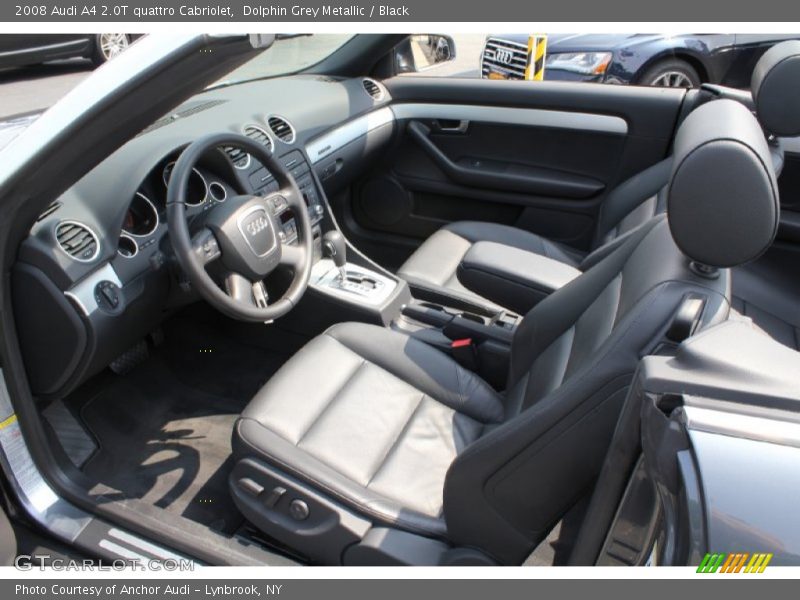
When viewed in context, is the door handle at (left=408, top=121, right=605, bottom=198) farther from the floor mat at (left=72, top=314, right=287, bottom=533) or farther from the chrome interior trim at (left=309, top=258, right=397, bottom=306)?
the floor mat at (left=72, top=314, right=287, bottom=533)

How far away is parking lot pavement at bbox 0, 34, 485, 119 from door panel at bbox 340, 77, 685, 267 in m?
0.35

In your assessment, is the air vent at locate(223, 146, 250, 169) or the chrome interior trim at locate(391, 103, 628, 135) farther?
the chrome interior trim at locate(391, 103, 628, 135)

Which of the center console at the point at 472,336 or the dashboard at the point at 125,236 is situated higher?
the dashboard at the point at 125,236

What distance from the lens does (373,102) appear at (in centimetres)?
286

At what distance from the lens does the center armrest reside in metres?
1.93

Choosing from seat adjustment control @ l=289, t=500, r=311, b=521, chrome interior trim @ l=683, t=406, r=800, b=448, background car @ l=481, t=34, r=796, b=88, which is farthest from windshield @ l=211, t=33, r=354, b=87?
chrome interior trim @ l=683, t=406, r=800, b=448

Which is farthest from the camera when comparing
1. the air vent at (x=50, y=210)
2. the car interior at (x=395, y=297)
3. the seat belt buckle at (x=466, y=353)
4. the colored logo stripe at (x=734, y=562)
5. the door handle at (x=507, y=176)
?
the door handle at (x=507, y=176)

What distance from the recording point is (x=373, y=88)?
292 centimetres

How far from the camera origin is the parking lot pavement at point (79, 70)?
8.59 feet

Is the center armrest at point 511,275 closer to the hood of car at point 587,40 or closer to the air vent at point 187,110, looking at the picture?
the air vent at point 187,110

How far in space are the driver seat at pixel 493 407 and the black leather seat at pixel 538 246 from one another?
29cm

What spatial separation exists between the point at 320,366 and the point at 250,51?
854 mm

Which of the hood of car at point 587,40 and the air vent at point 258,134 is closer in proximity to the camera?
the air vent at point 258,134

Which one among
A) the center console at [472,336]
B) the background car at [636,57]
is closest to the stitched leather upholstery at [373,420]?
the center console at [472,336]
